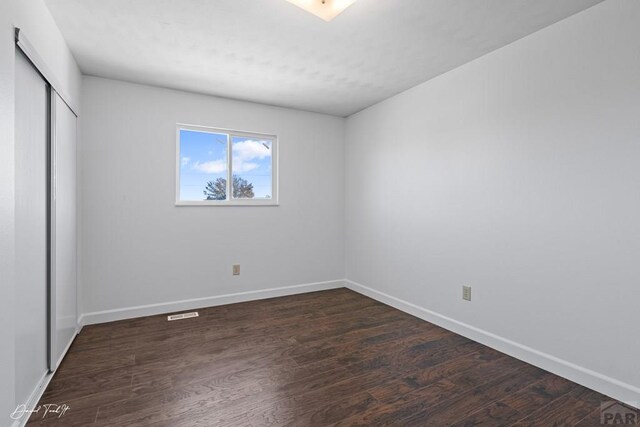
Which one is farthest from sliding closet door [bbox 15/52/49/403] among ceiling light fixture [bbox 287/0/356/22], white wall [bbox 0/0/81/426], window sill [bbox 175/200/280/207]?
ceiling light fixture [bbox 287/0/356/22]

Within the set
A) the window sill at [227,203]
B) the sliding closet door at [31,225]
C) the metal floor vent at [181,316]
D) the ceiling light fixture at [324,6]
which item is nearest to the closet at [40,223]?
the sliding closet door at [31,225]

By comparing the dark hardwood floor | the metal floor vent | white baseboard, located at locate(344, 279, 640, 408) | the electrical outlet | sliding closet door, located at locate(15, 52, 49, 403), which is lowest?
the dark hardwood floor

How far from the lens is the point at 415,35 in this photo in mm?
2289

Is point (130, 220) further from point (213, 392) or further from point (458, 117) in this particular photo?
point (458, 117)

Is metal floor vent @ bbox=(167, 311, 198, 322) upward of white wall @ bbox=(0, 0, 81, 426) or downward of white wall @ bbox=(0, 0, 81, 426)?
downward

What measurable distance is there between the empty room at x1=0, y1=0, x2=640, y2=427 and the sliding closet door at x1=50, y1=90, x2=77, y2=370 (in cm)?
3

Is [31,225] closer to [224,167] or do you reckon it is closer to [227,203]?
[227,203]

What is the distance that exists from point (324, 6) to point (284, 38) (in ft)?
1.55

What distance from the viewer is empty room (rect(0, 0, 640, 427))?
1779 millimetres

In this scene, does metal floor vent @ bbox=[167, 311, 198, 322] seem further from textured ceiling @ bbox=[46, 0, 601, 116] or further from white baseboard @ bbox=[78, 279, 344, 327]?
textured ceiling @ bbox=[46, 0, 601, 116]

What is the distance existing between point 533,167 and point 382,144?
5.77ft

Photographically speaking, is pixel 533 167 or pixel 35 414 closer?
pixel 35 414

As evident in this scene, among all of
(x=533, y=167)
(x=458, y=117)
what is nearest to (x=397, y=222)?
(x=458, y=117)

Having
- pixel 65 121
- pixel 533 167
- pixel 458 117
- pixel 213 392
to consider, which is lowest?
pixel 213 392
